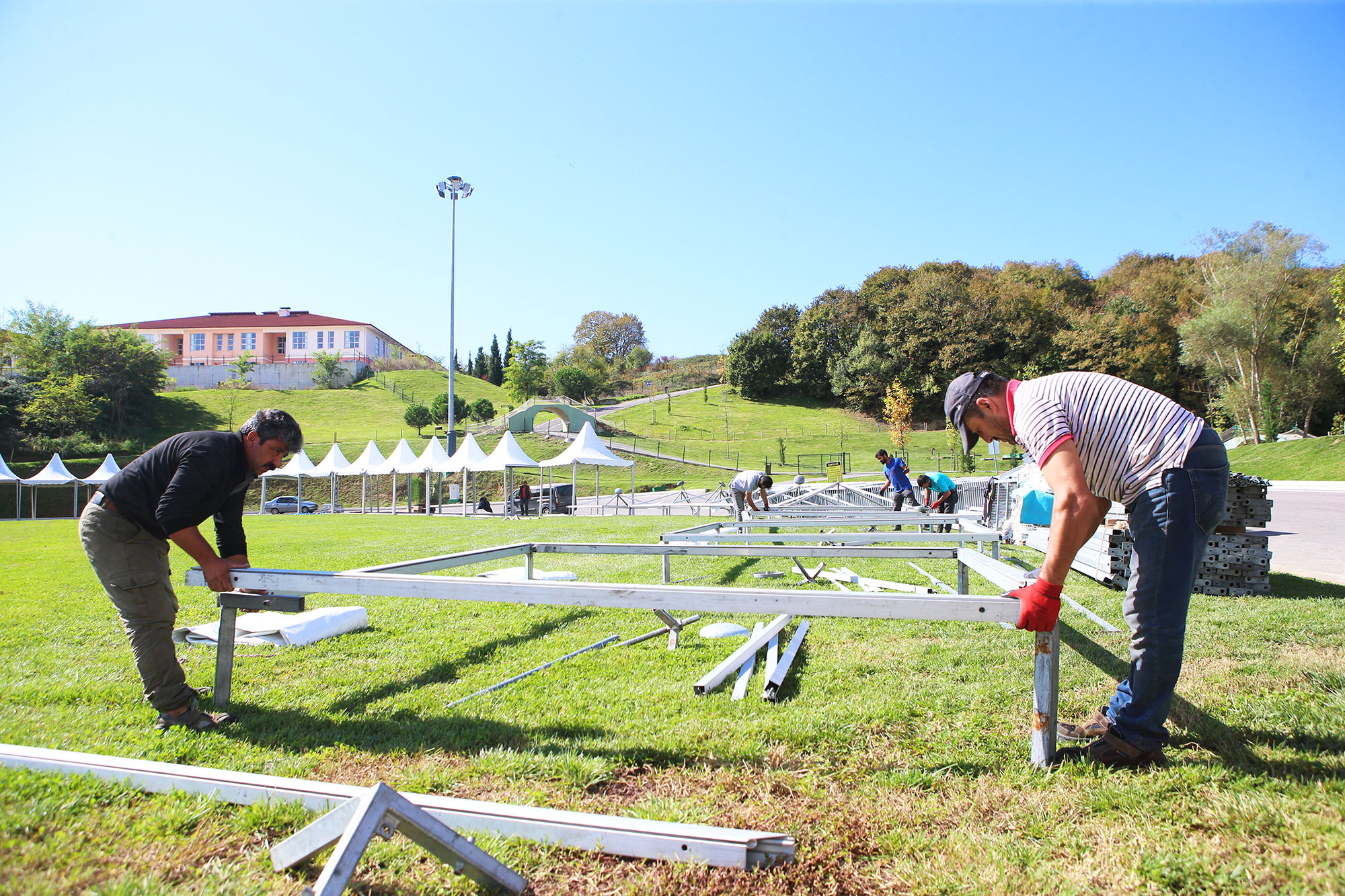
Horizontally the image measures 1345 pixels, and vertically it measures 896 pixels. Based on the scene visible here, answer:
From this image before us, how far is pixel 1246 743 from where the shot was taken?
8.96 feet

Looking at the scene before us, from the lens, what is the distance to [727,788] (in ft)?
8.35

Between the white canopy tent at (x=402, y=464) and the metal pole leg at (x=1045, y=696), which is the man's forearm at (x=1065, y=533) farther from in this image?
the white canopy tent at (x=402, y=464)

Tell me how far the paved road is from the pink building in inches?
3380

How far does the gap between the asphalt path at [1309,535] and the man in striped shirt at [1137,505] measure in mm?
5050

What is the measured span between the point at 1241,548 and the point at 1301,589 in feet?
2.91

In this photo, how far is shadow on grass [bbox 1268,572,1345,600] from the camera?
6176 millimetres

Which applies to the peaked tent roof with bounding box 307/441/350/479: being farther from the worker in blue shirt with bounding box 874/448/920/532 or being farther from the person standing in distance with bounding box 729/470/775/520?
the worker in blue shirt with bounding box 874/448/920/532

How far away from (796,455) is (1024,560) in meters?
43.5

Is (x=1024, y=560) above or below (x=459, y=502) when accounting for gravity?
above

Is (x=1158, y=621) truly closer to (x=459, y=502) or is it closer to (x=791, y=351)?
(x=459, y=502)

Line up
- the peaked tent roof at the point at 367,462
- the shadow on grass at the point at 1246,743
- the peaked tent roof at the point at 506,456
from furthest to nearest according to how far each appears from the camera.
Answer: the peaked tent roof at the point at 367,462 < the peaked tent roof at the point at 506,456 < the shadow on grass at the point at 1246,743

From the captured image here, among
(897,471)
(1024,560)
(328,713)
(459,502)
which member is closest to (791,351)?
(459,502)

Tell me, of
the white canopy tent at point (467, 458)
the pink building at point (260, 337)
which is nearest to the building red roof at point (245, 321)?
the pink building at point (260, 337)

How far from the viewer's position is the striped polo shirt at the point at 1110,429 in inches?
104
